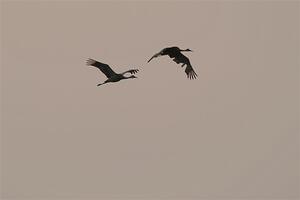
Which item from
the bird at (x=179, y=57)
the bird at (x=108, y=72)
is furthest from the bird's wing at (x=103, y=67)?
the bird at (x=179, y=57)

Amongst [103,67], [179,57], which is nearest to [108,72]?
[103,67]

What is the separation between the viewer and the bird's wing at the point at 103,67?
32.3 meters

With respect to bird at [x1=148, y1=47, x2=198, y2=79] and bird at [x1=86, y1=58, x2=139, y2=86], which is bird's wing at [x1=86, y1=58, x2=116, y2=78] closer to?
bird at [x1=86, y1=58, x2=139, y2=86]

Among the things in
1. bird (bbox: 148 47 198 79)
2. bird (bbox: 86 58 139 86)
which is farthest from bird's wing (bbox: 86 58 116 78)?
bird (bbox: 148 47 198 79)

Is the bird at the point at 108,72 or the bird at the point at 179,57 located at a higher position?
the bird at the point at 179,57

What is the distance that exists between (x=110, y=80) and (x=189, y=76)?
152 inches

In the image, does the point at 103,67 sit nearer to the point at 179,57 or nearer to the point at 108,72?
the point at 108,72

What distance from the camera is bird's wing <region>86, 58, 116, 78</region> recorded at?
32.3 metres

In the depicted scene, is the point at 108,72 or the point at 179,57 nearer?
the point at 108,72

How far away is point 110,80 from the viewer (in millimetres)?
32875

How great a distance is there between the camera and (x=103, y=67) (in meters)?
32.5

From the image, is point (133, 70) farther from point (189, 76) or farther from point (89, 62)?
point (189, 76)

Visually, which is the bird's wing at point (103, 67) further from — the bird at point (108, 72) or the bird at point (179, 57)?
the bird at point (179, 57)

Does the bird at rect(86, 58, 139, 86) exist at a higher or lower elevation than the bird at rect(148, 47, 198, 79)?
lower
